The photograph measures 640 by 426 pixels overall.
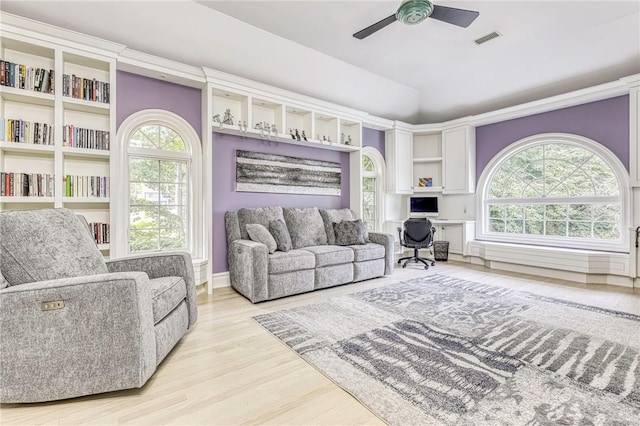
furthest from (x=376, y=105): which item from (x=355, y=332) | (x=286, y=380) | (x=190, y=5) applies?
(x=286, y=380)

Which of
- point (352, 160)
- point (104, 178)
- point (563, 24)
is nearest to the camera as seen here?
point (104, 178)

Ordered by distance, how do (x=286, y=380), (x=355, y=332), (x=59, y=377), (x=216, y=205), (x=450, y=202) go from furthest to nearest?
1. (x=450, y=202)
2. (x=216, y=205)
3. (x=355, y=332)
4. (x=286, y=380)
5. (x=59, y=377)

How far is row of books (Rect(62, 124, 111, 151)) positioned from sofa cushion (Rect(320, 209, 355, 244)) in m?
2.75

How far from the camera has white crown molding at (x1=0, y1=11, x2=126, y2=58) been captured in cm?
254

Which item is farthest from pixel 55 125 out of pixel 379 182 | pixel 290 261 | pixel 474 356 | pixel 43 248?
pixel 379 182

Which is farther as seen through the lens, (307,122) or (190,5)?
(307,122)

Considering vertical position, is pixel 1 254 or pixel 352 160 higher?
pixel 352 160

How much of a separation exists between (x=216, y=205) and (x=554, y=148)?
204 inches

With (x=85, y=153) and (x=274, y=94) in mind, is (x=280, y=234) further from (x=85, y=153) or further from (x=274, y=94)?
(x=85, y=153)

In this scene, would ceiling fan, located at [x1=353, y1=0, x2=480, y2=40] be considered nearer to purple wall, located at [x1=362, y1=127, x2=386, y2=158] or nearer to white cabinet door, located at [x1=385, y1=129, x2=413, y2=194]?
purple wall, located at [x1=362, y1=127, x2=386, y2=158]

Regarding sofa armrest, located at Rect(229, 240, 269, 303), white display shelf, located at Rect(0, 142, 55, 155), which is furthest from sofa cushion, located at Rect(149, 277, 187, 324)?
white display shelf, located at Rect(0, 142, 55, 155)

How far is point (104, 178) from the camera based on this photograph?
9.82ft

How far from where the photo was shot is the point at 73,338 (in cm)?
151

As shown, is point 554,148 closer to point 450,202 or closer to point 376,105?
point 450,202
